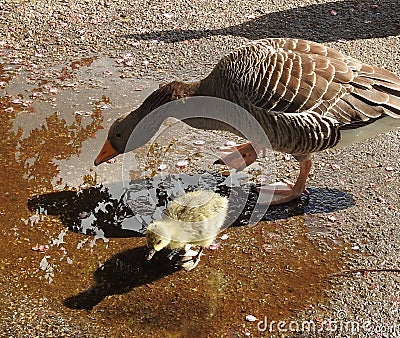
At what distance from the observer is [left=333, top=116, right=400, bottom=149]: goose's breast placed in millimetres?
4645

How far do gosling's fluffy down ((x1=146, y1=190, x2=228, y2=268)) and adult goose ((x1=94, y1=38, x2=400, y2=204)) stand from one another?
67 cm

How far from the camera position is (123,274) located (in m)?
4.25

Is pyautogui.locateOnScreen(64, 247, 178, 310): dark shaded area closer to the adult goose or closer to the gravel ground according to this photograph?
the gravel ground

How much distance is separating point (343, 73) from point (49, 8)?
14.2ft

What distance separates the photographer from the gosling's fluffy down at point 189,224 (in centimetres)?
407

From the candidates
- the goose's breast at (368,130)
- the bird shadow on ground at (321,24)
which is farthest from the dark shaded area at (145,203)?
the bird shadow on ground at (321,24)

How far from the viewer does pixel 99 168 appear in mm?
5207

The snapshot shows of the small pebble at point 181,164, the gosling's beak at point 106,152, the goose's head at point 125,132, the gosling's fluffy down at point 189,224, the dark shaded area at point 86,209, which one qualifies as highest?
the goose's head at point 125,132

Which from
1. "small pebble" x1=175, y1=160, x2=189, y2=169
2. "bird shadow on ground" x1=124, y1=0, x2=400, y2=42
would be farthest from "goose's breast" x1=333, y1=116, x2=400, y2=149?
"bird shadow on ground" x1=124, y1=0, x2=400, y2=42

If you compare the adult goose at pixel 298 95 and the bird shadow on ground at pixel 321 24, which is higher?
the adult goose at pixel 298 95

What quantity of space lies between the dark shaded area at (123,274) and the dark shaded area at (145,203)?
0.85 feet

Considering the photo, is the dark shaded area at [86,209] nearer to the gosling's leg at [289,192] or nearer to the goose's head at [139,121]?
the goose's head at [139,121]

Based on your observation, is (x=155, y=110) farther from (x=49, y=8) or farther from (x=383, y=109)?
(x=49, y=8)

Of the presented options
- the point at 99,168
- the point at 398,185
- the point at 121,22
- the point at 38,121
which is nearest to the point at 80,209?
the point at 99,168
